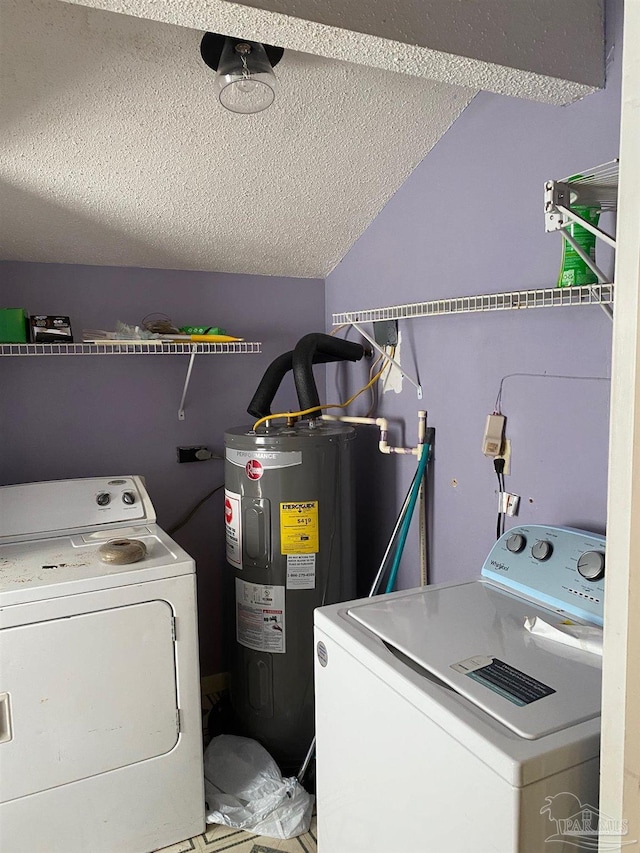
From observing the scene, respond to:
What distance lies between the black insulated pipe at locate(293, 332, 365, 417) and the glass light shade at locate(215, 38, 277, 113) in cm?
84

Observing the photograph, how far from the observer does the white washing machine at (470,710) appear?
93 centimetres

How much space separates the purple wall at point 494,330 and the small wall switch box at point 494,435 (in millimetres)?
24

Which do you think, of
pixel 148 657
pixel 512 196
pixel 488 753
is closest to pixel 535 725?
pixel 488 753

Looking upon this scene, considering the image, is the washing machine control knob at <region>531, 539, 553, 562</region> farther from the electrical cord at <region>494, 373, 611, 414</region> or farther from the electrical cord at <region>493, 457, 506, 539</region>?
the electrical cord at <region>494, 373, 611, 414</region>

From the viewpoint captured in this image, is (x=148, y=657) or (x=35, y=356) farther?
(x=35, y=356)

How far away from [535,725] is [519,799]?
12cm

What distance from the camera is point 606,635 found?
29.2 inches

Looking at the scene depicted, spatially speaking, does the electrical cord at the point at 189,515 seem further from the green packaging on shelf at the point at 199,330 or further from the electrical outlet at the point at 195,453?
the green packaging on shelf at the point at 199,330

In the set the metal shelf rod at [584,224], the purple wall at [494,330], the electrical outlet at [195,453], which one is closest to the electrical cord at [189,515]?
the electrical outlet at [195,453]

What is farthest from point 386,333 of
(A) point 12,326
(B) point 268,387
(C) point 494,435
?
(A) point 12,326

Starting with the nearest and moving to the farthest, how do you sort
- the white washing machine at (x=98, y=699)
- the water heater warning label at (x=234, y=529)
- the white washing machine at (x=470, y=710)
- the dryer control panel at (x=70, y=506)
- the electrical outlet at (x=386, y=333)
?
the white washing machine at (x=470, y=710), the white washing machine at (x=98, y=699), the dryer control panel at (x=70, y=506), the water heater warning label at (x=234, y=529), the electrical outlet at (x=386, y=333)

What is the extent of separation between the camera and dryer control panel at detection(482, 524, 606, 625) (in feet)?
4.42

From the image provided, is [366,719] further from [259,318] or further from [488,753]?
[259,318]

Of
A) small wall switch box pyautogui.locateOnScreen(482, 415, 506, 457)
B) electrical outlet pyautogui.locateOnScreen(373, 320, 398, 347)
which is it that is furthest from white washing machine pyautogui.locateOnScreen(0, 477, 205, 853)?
electrical outlet pyautogui.locateOnScreen(373, 320, 398, 347)
